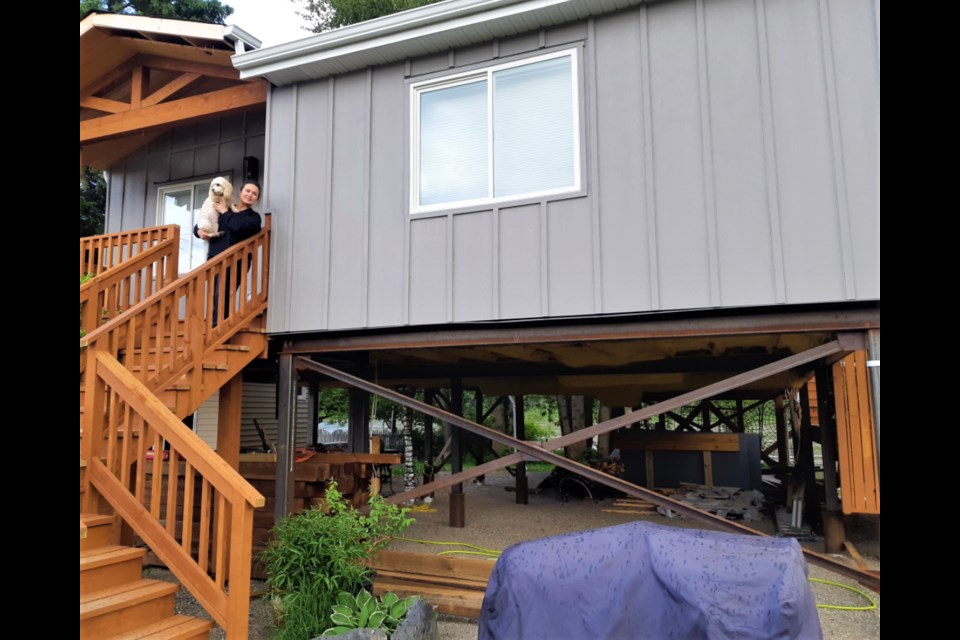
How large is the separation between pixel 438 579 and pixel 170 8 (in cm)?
1746

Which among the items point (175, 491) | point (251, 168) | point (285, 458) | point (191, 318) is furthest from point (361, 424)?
Result: point (175, 491)

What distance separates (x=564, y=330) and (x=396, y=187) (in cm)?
193

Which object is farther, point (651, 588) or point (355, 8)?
point (355, 8)

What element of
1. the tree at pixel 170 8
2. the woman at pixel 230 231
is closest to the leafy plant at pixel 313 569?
the woman at pixel 230 231

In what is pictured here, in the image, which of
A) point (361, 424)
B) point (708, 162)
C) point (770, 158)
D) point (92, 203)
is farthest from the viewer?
point (92, 203)

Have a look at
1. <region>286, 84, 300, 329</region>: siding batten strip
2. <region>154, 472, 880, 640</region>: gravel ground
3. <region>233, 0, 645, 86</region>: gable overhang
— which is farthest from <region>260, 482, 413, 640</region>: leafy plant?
<region>233, 0, 645, 86</region>: gable overhang

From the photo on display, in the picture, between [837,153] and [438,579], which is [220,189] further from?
[837,153]

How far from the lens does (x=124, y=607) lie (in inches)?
141

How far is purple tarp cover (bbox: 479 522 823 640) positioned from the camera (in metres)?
2.54

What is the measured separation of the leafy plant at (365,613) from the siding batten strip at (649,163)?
2.66 m

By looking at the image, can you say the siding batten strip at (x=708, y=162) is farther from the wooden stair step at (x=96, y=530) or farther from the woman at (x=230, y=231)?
the wooden stair step at (x=96, y=530)

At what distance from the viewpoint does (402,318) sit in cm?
541
